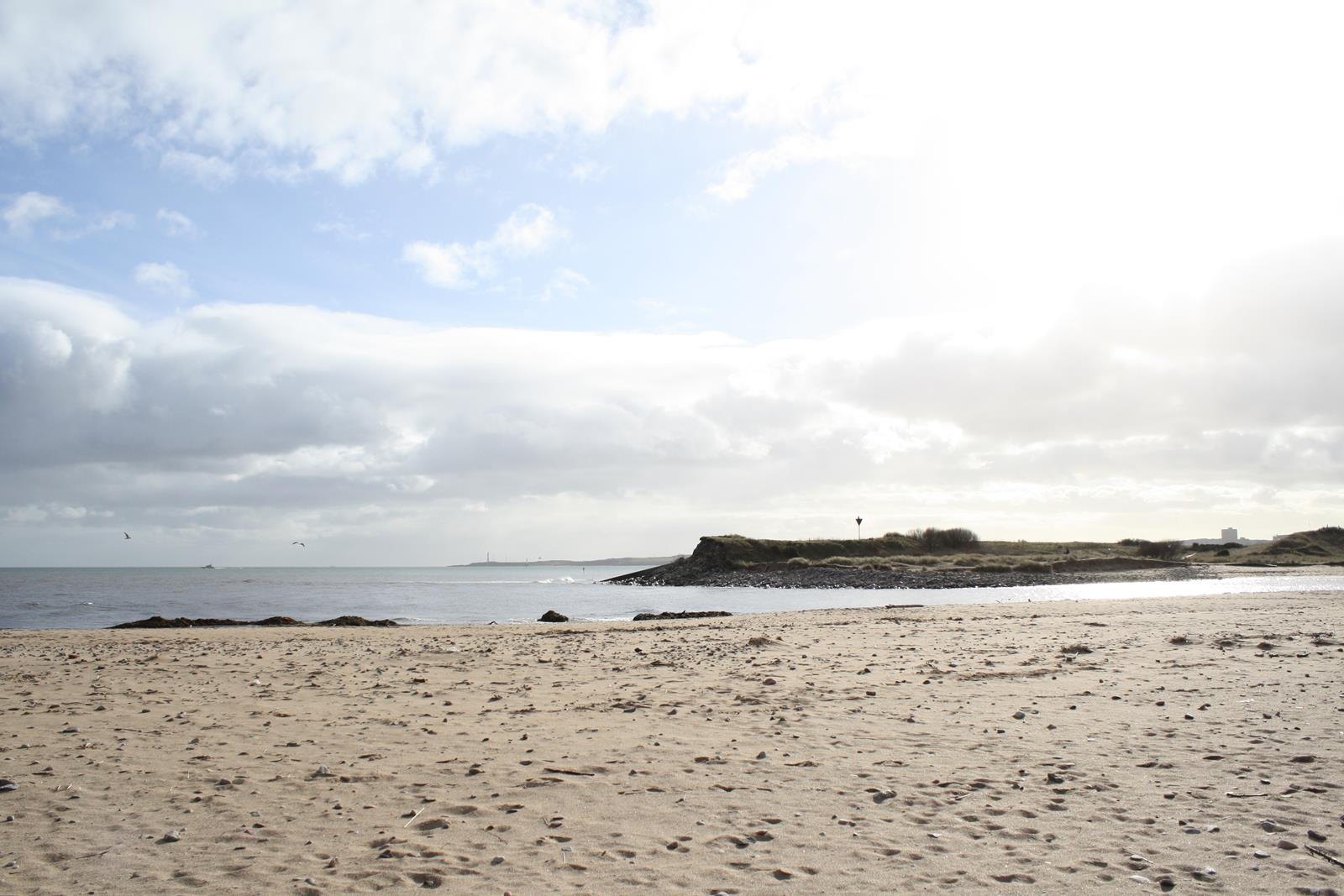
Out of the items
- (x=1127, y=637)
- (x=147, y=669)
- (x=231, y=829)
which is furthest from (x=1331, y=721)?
(x=147, y=669)

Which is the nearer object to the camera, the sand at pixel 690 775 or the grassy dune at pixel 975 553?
the sand at pixel 690 775

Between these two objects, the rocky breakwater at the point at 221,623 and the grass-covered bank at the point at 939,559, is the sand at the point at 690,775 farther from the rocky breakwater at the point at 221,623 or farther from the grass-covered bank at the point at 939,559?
the grass-covered bank at the point at 939,559

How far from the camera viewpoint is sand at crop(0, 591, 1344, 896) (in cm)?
611

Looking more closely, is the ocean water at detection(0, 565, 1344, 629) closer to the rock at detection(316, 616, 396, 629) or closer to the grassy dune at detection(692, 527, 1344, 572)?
the rock at detection(316, 616, 396, 629)

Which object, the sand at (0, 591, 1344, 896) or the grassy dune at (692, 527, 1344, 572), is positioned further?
the grassy dune at (692, 527, 1344, 572)

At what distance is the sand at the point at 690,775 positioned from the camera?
6.11 m

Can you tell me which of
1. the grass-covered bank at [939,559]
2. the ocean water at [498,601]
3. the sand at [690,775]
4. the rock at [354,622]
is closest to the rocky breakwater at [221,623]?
the rock at [354,622]

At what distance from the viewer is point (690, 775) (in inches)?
336

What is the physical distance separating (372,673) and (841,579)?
6941 centimetres

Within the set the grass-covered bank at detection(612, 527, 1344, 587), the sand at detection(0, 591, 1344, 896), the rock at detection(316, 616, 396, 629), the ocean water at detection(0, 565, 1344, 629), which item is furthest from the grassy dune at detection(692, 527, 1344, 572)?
the sand at detection(0, 591, 1344, 896)

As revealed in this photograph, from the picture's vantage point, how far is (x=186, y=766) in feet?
29.7

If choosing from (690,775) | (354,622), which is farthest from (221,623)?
(690,775)

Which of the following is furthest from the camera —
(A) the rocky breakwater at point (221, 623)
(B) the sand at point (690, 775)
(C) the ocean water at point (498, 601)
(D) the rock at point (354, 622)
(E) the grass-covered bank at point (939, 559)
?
(E) the grass-covered bank at point (939, 559)

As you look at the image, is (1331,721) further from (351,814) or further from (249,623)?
(249,623)
